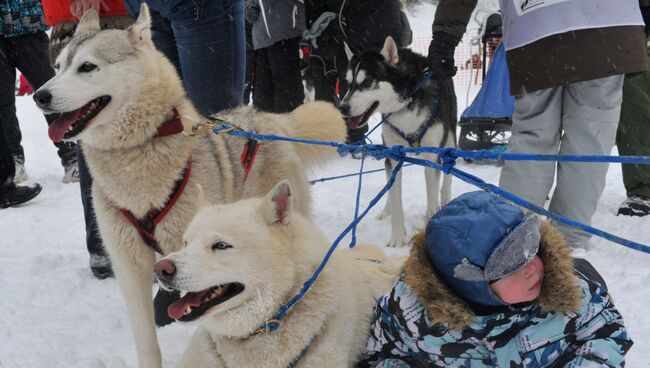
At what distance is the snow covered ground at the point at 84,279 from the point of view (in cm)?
226

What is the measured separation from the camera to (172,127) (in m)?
2.00

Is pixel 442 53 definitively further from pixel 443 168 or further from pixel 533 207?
pixel 533 207

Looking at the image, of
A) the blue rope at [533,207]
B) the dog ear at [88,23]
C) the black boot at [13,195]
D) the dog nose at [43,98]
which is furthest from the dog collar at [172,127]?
the black boot at [13,195]

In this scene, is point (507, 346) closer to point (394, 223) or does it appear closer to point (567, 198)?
point (567, 198)

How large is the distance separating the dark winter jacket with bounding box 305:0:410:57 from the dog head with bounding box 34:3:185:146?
313cm

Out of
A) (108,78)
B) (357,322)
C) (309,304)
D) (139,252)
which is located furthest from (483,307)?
(108,78)

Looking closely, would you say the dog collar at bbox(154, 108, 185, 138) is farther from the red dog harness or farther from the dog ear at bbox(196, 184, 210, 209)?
the dog ear at bbox(196, 184, 210, 209)

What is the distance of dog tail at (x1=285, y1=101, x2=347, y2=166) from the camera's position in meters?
2.67

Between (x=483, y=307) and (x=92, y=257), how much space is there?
86.8 inches

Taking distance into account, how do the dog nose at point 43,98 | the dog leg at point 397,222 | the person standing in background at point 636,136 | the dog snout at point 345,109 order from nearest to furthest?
the dog nose at point 43,98 → the dog leg at point 397,222 → the person standing in background at point 636,136 → the dog snout at point 345,109

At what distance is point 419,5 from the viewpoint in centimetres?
2672

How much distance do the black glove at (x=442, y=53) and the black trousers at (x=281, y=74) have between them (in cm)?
208

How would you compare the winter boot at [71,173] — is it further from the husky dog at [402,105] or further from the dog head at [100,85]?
the dog head at [100,85]

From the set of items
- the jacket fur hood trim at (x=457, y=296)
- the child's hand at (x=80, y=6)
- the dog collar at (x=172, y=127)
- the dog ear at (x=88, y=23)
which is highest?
the child's hand at (x=80, y=6)
